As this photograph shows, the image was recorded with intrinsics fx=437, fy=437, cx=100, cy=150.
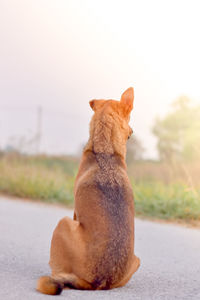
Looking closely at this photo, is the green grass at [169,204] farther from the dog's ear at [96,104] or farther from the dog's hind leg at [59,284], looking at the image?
the dog's hind leg at [59,284]

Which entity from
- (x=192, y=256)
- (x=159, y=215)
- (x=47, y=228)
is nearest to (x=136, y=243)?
(x=192, y=256)

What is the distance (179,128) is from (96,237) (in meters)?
25.0

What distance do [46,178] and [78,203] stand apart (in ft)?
29.7

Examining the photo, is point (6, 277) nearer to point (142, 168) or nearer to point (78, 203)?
point (78, 203)

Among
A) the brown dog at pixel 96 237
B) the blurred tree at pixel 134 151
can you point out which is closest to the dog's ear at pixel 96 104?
the brown dog at pixel 96 237

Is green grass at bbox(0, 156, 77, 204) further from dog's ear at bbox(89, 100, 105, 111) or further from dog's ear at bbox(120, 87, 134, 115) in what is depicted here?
dog's ear at bbox(120, 87, 134, 115)

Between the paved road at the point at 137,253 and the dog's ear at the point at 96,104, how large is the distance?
1725mm

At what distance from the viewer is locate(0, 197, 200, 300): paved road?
146 inches

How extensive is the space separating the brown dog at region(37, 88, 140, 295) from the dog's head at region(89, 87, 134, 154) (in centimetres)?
18

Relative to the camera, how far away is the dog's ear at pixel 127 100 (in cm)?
427

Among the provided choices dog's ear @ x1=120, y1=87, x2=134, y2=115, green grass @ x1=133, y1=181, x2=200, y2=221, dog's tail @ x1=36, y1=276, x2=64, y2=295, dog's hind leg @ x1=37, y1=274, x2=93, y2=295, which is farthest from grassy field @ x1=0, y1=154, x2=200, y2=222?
dog's tail @ x1=36, y1=276, x2=64, y2=295

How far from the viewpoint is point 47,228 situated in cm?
721

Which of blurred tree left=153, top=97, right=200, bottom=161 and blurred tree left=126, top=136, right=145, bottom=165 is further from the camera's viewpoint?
blurred tree left=153, top=97, right=200, bottom=161

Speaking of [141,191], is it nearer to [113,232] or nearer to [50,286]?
[113,232]
